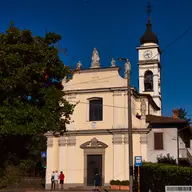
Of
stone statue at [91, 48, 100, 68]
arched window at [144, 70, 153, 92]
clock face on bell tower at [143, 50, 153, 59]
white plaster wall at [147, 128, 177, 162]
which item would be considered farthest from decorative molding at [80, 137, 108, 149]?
clock face on bell tower at [143, 50, 153, 59]

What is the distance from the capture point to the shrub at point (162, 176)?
1700cm

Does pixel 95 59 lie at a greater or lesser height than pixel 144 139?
greater

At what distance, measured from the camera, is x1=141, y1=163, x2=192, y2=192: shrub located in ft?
55.8

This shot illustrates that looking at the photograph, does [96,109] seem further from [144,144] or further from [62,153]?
[144,144]

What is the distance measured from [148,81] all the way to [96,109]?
14073 millimetres

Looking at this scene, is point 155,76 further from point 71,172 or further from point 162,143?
point 71,172

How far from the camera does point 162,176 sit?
63.4ft

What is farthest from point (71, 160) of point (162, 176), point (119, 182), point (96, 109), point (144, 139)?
point (162, 176)

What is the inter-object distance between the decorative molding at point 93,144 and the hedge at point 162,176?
37.1 feet

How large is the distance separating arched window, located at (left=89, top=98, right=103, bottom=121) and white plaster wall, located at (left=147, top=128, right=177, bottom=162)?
4966 millimetres

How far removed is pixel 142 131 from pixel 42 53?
61.1 feet

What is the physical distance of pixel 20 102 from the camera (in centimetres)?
1773

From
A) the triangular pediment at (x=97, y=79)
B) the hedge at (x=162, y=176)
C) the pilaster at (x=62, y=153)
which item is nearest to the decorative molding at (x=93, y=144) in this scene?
the pilaster at (x=62, y=153)

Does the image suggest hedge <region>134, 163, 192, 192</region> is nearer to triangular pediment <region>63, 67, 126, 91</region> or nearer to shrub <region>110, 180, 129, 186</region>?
shrub <region>110, 180, 129, 186</region>
